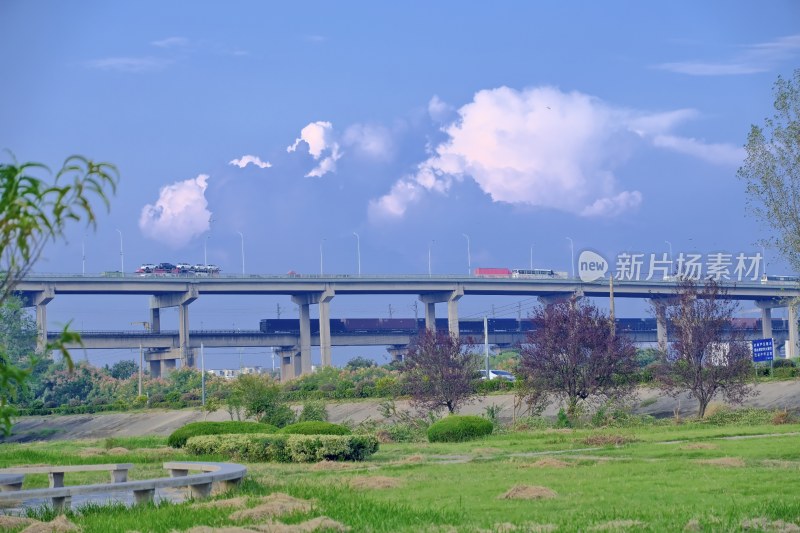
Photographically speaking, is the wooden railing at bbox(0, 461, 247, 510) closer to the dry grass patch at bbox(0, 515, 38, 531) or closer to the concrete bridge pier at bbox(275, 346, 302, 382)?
the dry grass patch at bbox(0, 515, 38, 531)

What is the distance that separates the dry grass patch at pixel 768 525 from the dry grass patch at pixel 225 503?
21.5 feet

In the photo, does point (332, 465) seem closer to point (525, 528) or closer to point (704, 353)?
point (525, 528)

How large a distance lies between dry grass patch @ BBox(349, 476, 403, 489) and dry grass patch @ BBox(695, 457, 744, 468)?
600 centimetres

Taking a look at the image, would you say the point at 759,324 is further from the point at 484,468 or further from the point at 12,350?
the point at 484,468

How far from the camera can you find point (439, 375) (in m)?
46.0

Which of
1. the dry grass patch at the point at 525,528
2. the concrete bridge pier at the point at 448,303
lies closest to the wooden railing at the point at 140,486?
the dry grass patch at the point at 525,528

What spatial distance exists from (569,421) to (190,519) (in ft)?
91.8

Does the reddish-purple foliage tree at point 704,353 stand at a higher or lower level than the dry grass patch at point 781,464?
higher

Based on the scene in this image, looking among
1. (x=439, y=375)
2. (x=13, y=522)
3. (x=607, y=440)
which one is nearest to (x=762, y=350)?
(x=439, y=375)

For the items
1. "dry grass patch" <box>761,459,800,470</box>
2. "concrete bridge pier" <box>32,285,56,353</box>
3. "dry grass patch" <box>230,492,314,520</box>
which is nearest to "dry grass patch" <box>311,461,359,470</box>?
"dry grass patch" <box>230,492,314,520</box>

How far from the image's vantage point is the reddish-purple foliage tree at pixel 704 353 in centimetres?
3959

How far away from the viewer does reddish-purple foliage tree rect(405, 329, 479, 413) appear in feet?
151

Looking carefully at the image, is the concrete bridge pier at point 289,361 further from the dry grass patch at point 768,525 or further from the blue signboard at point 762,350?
the dry grass patch at point 768,525

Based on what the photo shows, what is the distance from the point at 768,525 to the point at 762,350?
35881 millimetres
